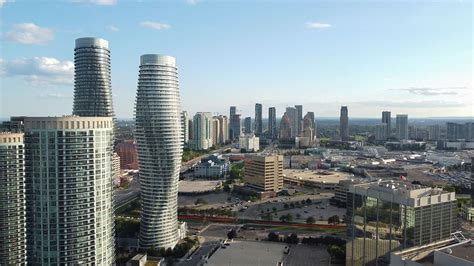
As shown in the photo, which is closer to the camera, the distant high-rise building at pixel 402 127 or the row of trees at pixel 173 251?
the row of trees at pixel 173 251

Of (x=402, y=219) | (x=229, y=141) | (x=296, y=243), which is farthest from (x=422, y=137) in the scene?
(x=402, y=219)

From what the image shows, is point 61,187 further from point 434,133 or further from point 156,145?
point 434,133

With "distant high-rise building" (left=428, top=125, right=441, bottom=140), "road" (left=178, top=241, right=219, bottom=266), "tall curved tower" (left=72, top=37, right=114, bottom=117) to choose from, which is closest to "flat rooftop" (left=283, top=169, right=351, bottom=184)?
"road" (left=178, top=241, right=219, bottom=266)

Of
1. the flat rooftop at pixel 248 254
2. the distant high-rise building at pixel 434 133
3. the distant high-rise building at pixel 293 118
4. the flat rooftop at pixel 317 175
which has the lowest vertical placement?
the flat rooftop at pixel 248 254

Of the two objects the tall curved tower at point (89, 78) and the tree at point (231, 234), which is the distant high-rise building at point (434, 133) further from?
the tall curved tower at point (89, 78)

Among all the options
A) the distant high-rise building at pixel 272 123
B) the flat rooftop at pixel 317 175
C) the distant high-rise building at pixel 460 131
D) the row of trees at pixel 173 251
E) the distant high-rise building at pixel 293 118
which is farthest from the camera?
the distant high-rise building at pixel 272 123

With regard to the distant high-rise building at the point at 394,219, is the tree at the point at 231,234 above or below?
below

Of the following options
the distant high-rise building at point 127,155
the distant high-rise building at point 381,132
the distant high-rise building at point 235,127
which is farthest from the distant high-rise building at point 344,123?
the distant high-rise building at point 127,155

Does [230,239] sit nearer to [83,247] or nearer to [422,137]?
[83,247]
